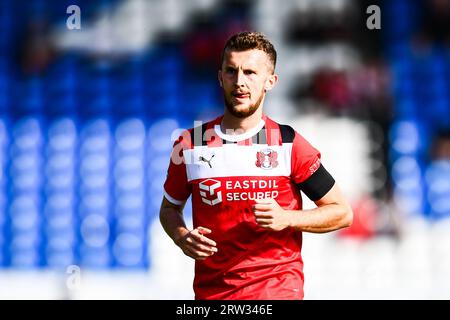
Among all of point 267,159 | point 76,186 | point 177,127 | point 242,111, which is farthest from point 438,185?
point 242,111

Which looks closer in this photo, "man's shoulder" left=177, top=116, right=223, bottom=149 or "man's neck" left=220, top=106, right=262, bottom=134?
"man's neck" left=220, top=106, right=262, bottom=134

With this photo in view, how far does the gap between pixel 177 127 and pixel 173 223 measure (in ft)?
17.7

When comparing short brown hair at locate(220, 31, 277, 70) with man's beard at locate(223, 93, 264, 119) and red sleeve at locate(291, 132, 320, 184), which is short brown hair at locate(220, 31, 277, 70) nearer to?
man's beard at locate(223, 93, 264, 119)

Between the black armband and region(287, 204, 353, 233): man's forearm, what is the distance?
75 millimetres

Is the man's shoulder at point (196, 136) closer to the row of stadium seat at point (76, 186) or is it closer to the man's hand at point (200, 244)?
the man's hand at point (200, 244)

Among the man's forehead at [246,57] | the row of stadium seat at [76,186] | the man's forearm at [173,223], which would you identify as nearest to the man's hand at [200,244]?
the man's forearm at [173,223]

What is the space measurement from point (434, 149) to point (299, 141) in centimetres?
580

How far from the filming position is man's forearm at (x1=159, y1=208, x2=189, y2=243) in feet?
13.2

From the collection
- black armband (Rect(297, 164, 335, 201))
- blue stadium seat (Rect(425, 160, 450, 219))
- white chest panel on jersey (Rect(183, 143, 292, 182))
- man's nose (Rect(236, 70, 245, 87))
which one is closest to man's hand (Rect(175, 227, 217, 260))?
white chest panel on jersey (Rect(183, 143, 292, 182))

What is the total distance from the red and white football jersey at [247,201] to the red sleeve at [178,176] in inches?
1.3

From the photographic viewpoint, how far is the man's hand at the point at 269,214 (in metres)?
3.61

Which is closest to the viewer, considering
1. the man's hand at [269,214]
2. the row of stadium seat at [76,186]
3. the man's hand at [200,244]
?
the man's hand at [269,214]

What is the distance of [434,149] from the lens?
31.0 ft

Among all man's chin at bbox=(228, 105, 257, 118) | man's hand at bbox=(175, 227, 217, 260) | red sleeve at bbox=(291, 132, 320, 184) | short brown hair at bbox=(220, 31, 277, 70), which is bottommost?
man's hand at bbox=(175, 227, 217, 260)
